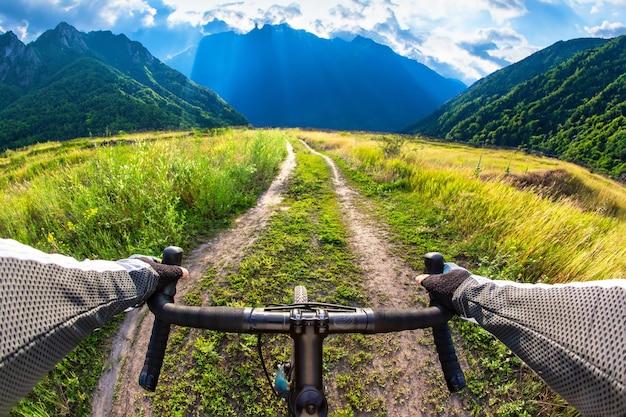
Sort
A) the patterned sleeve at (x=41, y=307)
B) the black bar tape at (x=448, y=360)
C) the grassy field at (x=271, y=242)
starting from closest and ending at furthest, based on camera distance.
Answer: the patterned sleeve at (x=41, y=307) → the black bar tape at (x=448, y=360) → the grassy field at (x=271, y=242)

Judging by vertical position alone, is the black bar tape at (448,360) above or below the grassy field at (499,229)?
above

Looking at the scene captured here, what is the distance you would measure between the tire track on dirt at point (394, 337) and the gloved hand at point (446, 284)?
6.13 feet

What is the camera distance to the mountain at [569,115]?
84.4 m

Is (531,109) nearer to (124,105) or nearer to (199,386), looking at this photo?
(124,105)

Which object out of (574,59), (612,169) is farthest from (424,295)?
(574,59)

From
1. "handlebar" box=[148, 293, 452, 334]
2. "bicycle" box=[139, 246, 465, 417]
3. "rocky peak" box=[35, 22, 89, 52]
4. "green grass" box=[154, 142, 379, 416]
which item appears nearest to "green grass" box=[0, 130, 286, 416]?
"green grass" box=[154, 142, 379, 416]

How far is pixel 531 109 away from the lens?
373 feet

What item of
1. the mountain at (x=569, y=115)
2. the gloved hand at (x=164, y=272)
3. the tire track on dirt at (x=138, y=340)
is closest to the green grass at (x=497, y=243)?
the gloved hand at (x=164, y=272)

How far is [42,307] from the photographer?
121 centimetres

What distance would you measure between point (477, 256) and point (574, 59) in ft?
555

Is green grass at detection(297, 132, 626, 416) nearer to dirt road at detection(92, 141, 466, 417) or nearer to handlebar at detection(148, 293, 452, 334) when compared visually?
dirt road at detection(92, 141, 466, 417)

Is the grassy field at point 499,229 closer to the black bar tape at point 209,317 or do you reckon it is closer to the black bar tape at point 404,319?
the black bar tape at point 404,319

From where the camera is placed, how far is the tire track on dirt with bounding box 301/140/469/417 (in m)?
3.19

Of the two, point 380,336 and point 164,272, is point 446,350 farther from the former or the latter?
point 380,336
